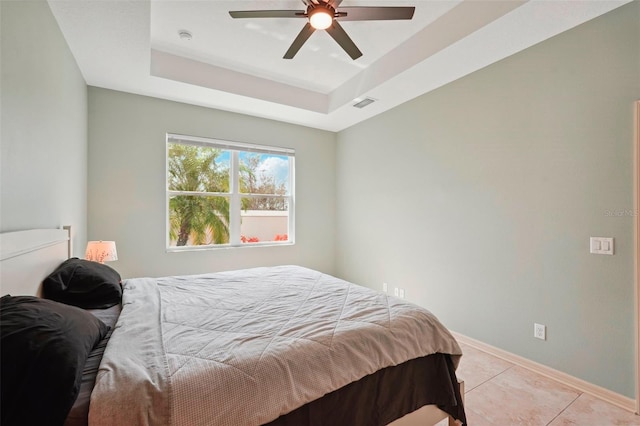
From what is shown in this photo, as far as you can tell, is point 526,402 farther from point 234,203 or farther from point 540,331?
point 234,203

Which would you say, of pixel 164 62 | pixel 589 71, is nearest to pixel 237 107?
pixel 164 62

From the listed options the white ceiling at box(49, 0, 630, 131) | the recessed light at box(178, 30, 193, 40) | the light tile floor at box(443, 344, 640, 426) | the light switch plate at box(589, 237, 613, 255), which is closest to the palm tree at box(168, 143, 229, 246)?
the white ceiling at box(49, 0, 630, 131)

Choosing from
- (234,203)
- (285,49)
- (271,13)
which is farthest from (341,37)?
(234,203)

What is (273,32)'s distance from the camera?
111 inches

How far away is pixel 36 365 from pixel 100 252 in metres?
2.35

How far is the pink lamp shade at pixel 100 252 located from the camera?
2.80 m

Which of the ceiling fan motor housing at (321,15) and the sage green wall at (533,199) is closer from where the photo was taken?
the ceiling fan motor housing at (321,15)

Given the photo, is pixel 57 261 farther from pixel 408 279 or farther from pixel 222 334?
pixel 408 279

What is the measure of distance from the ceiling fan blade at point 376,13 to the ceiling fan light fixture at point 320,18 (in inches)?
3.8

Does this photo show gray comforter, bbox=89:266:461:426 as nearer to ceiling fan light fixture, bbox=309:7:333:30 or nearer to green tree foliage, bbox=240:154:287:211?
ceiling fan light fixture, bbox=309:7:333:30

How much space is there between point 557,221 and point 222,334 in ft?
8.60

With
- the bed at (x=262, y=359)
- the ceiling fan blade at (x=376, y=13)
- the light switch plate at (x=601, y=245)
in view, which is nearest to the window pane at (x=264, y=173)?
the bed at (x=262, y=359)

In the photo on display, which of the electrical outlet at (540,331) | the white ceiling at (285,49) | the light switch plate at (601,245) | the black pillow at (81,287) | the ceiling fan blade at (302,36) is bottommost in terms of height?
the electrical outlet at (540,331)

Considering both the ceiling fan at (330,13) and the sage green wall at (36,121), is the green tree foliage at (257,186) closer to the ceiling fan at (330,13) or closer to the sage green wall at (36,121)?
the sage green wall at (36,121)
